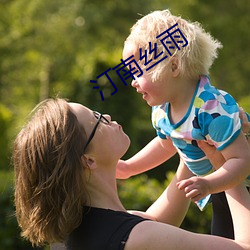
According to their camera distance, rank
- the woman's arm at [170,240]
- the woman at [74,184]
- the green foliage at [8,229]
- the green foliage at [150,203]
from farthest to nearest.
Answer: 1. the green foliage at [8,229]
2. the green foliage at [150,203]
3. the woman at [74,184]
4. the woman's arm at [170,240]

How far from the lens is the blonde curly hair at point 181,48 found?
9.09 ft

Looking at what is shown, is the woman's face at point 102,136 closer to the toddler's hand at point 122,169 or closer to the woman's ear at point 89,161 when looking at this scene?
the woman's ear at point 89,161

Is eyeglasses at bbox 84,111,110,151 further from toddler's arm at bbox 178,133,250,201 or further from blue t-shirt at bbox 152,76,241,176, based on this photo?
toddler's arm at bbox 178,133,250,201

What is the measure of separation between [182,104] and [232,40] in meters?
13.0

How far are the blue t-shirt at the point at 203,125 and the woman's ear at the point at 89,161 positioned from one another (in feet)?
1.17

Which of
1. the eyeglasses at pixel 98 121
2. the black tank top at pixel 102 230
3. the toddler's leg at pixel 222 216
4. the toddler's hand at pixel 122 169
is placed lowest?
the toddler's leg at pixel 222 216

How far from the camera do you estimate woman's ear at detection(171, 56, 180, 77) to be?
2773 mm

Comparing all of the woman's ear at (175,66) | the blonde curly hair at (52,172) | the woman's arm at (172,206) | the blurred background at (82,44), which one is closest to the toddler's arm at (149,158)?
the woman's arm at (172,206)

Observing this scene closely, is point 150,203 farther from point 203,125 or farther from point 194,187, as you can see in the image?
point 194,187

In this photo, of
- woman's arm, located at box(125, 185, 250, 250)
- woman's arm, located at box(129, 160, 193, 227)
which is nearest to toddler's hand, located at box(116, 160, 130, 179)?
woman's arm, located at box(129, 160, 193, 227)

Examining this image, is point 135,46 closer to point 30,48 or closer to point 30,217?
point 30,217

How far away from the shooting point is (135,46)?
2.81 meters

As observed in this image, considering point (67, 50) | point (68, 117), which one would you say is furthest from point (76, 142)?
point (67, 50)

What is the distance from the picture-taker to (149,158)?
3162 mm
